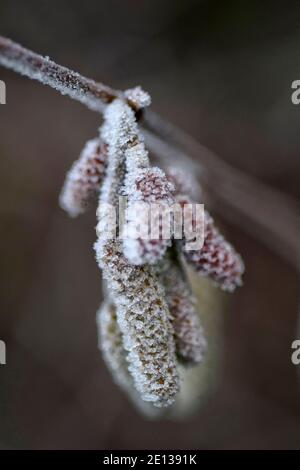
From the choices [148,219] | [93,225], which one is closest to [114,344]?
[148,219]

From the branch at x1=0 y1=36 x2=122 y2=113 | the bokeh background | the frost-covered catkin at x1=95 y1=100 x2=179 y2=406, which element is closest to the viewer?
the branch at x1=0 y1=36 x2=122 y2=113

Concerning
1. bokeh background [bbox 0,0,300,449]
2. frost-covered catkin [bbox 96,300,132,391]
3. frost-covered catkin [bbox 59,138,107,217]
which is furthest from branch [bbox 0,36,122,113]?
bokeh background [bbox 0,0,300,449]

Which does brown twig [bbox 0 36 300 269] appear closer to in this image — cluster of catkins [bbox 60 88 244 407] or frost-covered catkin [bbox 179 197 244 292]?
cluster of catkins [bbox 60 88 244 407]

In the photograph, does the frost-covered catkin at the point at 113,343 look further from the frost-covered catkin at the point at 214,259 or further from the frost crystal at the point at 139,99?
the frost crystal at the point at 139,99

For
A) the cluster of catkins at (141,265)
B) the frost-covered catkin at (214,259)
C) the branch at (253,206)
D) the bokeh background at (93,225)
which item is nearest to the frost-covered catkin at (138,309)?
the cluster of catkins at (141,265)

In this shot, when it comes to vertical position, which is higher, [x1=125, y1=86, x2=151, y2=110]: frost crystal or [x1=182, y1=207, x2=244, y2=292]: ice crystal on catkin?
[x1=125, y1=86, x2=151, y2=110]: frost crystal

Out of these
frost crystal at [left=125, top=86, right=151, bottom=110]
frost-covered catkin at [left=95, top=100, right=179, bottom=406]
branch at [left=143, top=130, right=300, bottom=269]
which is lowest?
frost-covered catkin at [left=95, top=100, right=179, bottom=406]

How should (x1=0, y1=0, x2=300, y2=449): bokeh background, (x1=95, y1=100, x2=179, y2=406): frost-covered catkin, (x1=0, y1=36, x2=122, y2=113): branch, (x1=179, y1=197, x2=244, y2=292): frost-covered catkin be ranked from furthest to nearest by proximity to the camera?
(x1=0, y1=0, x2=300, y2=449): bokeh background → (x1=179, y1=197, x2=244, y2=292): frost-covered catkin → (x1=95, y1=100, x2=179, y2=406): frost-covered catkin → (x1=0, y1=36, x2=122, y2=113): branch
